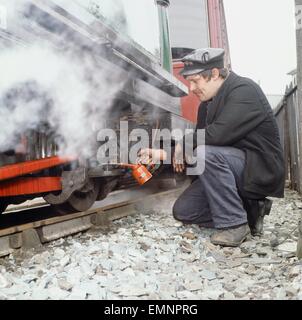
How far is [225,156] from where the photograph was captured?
270cm

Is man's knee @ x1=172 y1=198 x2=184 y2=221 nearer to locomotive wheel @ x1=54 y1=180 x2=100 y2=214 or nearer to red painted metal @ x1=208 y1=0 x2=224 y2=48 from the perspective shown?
locomotive wheel @ x1=54 y1=180 x2=100 y2=214

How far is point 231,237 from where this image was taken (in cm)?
260

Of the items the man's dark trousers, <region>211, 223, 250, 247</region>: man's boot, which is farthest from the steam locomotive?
<region>211, 223, 250, 247</region>: man's boot

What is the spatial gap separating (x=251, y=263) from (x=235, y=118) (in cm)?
91

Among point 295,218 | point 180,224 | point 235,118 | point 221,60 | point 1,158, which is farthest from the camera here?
point 295,218

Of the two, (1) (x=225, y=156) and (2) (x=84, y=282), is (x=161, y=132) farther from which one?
(2) (x=84, y=282)

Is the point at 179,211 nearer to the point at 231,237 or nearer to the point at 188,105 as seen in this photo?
the point at 231,237

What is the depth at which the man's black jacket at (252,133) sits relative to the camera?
2.61 m

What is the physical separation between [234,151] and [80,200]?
4.74 feet

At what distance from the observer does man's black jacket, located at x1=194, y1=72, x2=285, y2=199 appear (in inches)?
103

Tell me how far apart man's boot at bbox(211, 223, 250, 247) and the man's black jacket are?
0.24m

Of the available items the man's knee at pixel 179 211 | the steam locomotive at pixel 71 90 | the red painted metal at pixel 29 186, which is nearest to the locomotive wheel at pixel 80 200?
the steam locomotive at pixel 71 90

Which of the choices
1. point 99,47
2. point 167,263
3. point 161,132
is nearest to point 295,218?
point 161,132

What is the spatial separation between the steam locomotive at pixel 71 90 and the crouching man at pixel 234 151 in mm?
533
